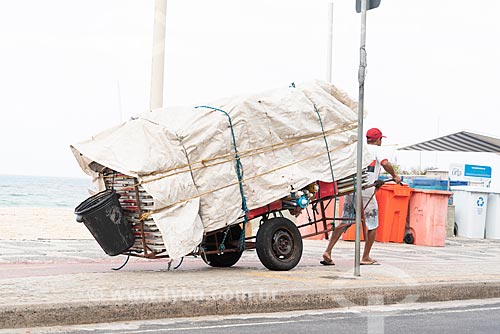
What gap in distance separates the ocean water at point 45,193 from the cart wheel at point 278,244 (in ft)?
153

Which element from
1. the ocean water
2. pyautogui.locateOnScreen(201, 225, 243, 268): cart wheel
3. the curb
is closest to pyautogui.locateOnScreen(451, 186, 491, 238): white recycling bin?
the curb

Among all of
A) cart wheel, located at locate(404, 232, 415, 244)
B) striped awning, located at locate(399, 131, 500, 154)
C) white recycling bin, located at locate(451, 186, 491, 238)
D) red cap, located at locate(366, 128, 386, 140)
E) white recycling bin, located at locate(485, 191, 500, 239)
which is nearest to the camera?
red cap, located at locate(366, 128, 386, 140)

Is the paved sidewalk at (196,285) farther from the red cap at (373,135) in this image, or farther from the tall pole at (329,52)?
the tall pole at (329,52)

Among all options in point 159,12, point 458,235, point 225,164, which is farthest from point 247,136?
point 458,235

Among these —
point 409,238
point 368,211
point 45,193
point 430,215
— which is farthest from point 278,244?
point 45,193

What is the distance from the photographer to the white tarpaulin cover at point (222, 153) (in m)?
9.72

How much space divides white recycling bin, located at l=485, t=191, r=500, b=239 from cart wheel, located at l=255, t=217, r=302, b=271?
1050 centimetres

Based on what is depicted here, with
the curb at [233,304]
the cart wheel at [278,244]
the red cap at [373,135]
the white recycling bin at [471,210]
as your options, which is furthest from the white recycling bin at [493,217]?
the cart wheel at [278,244]

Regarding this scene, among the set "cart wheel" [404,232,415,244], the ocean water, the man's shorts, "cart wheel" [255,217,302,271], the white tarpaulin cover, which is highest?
the white tarpaulin cover

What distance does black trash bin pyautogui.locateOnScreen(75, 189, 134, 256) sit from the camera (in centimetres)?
968

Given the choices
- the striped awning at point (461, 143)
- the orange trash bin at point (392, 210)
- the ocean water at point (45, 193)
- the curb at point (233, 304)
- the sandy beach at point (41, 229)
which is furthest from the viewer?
the ocean water at point (45, 193)

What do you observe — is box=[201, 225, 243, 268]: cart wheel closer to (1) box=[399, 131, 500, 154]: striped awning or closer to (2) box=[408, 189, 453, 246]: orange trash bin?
(2) box=[408, 189, 453, 246]: orange trash bin

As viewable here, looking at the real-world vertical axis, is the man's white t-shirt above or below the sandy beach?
above

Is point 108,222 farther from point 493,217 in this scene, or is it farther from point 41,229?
point 41,229
